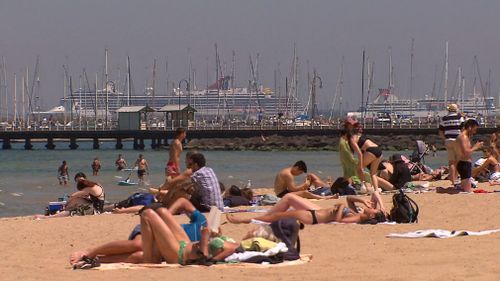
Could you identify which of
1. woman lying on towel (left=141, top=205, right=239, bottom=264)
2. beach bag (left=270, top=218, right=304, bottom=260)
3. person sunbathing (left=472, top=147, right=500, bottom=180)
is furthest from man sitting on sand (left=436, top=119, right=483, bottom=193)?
woman lying on towel (left=141, top=205, right=239, bottom=264)

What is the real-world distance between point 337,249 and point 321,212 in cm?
167

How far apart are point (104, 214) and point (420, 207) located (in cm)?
434

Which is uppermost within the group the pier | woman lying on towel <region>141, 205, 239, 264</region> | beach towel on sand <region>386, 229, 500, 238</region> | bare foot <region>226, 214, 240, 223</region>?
woman lying on towel <region>141, 205, 239, 264</region>

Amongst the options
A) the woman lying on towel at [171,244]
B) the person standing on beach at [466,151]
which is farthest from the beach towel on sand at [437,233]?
the person standing on beach at [466,151]

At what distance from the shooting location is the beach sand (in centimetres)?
903

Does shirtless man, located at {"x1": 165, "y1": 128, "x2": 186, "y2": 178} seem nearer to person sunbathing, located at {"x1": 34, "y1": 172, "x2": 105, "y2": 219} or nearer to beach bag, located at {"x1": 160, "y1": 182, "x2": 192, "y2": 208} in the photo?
person sunbathing, located at {"x1": 34, "y1": 172, "x2": 105, "y2": 219}

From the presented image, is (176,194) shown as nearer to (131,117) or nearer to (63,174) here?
(63,174)

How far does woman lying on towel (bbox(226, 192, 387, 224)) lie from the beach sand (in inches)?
5.9

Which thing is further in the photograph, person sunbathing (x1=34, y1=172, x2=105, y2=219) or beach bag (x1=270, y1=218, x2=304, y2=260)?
person sunbathing (x1=34, y1=172, x2=105, y2=219)

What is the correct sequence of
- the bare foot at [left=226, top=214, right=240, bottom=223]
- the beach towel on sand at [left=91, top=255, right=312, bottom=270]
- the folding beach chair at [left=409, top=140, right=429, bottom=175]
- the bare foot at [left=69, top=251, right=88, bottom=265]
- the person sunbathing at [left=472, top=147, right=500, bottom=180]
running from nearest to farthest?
the beach towel on sand at [left=91, top=255, right=312, bottom=270], the bare foot at [left=69, top=251, right=88, bottom=265], the bare foot at [left=226, top=214, right=240, bottom=223], the person sunbathing at [left=472, top=147, right=500, bottom=180], the folding beach chair at [left=409, top=140, right=429, bottom=175]

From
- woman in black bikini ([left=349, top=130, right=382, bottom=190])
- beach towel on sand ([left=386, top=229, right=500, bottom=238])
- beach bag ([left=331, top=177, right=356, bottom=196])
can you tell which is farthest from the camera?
beach bag ([left=331, top=177, right=356, bottom=196])

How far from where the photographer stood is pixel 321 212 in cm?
1263

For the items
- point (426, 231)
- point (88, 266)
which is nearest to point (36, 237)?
point (88, 266)

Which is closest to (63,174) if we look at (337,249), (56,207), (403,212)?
(56,207)
